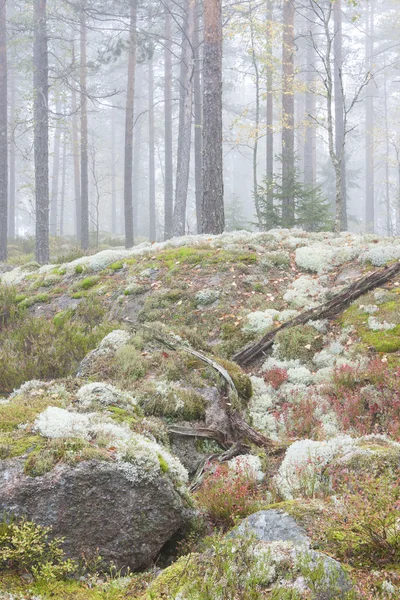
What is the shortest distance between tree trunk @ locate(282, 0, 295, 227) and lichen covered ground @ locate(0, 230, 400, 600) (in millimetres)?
4900

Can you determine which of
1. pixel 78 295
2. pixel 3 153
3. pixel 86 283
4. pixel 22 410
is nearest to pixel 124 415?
pixel 22 410

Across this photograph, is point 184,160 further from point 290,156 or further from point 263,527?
point 263,527

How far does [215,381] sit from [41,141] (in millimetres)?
13652

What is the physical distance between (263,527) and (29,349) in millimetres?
5957

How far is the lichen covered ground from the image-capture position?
8.13ft

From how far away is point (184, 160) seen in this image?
19.2 meters

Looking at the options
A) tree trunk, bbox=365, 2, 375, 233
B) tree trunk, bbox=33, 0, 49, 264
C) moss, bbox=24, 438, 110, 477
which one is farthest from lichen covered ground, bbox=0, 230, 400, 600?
tree trunk, bbox=365, 2, 375, 233

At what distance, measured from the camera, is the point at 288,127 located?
18.5 metres

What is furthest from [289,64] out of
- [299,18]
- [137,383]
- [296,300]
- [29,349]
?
[299,18]

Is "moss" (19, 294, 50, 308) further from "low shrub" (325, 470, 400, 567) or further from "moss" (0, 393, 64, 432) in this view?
"low shrub" (325, 470, 400, 567)

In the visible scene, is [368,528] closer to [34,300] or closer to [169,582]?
[169,582]

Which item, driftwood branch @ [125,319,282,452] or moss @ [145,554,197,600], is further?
driftwood branch @ [125,319,282,452]

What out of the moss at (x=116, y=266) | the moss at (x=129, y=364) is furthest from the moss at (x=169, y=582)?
the moss at (x=116, y=266)

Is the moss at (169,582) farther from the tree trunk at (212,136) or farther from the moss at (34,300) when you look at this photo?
the tree trunk at (212,136)
